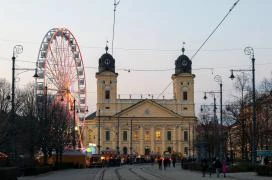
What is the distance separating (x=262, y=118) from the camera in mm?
70000

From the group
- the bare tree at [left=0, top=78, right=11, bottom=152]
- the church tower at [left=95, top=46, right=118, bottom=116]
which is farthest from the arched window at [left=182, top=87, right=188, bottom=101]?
the bare tree at [left=0, top=78, right=11, bottom=152]

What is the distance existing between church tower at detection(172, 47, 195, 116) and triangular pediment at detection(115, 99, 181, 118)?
341cm

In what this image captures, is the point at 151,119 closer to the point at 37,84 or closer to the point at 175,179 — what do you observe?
the point at 37,84

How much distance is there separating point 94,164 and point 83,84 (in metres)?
16.7

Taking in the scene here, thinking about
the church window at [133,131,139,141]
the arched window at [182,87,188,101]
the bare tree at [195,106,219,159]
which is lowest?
the bare tree at [195,106,219,159]

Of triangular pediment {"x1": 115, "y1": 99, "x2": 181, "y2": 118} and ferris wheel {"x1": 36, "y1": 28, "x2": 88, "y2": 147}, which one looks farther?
triangular pediment {"x1": 115, "y1": 99, "x2": 181, "y2": 118}

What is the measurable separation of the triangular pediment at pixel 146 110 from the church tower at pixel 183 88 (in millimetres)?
3411

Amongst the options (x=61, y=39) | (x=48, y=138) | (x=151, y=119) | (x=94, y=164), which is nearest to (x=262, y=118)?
(x=48, y=138)

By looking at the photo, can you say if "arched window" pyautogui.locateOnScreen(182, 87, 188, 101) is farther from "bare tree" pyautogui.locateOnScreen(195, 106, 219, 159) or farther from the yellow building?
"bare tree" pyautogui.locateOnScreen(195, 106, 219, 159)

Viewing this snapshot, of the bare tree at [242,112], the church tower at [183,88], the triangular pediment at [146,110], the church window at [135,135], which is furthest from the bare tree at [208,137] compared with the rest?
the church window at [135,135]

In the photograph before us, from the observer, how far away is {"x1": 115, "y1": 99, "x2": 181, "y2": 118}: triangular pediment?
18775 centimetres

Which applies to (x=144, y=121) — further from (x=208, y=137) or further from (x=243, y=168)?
(x=243, y=168)

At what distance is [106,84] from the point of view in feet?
607

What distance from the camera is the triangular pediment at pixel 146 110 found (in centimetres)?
18775
